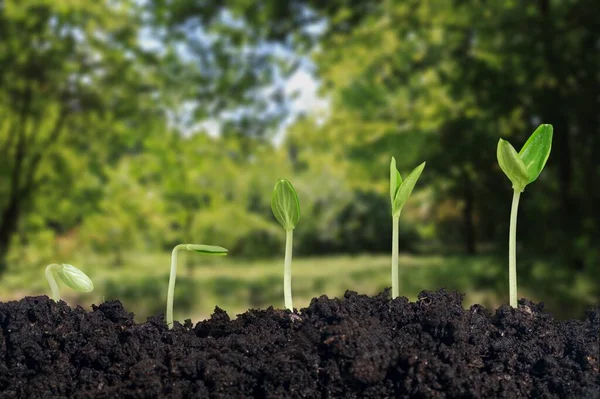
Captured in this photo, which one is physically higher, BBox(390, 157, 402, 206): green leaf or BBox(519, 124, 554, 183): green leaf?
BBox(519, 124, 554, 183): green leaf

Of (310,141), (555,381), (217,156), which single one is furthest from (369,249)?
(555,381)

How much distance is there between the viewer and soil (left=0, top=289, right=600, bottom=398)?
3.65 feet

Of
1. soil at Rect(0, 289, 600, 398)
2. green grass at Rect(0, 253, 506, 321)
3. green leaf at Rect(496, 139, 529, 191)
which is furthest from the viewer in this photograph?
green grass at Rect(0, 253, 506, 321)

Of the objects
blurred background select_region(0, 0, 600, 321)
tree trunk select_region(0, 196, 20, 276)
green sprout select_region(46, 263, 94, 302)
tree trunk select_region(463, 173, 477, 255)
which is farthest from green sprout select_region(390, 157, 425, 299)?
tree trunk select_region(463, 173, 477, 255)

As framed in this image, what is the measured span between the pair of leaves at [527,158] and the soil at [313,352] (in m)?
0.27

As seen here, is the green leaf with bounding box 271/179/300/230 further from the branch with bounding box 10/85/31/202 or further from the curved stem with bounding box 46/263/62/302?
the branch with bounding box 10/85/31/202

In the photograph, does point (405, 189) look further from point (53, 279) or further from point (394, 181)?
point (53, 279)

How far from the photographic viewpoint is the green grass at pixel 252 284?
7691 millimetres

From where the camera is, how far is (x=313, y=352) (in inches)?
Result: 44.7

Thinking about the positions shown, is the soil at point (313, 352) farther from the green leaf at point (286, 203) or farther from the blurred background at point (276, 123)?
the blurred background at point (276, 123)

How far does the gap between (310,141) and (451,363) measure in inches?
346

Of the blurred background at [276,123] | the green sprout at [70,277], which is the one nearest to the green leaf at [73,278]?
the green sprout at [70,277]

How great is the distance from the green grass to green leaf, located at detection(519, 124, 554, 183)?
18.5 feet

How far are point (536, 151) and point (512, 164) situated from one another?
0.10 metres
